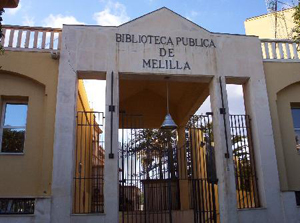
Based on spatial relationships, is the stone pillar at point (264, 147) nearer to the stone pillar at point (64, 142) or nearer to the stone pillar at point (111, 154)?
the stone pillar at point (111, 154)

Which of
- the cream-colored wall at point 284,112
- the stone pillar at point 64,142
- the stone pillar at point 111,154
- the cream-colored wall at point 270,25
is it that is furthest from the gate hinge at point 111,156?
the cream-colored wall at point 270,25

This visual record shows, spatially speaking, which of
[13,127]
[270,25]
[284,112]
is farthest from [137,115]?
[270,25]

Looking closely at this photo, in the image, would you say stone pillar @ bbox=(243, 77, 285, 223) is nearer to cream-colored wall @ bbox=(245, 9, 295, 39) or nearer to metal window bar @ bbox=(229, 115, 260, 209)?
metal window bar @ bbox=(229, 115, 260, 209)

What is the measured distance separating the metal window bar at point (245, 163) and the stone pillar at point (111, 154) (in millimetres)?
3674

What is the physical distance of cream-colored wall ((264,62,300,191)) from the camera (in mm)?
10664

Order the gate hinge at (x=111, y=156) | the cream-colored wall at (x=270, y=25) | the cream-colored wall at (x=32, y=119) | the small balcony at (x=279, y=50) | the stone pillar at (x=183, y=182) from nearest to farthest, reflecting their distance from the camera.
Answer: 1. the cream-colored wall at (x=32, y=119)
2. the gate hinge at (x=111, y=156)
3. the small balcony at (x=279, y=50)
4. the stone pillar at (x=183, y=182)
5. the cream-colored wall at (x=270, y=25)

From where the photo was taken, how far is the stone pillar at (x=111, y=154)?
918 cm

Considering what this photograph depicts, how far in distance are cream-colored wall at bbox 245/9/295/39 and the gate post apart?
16.2m

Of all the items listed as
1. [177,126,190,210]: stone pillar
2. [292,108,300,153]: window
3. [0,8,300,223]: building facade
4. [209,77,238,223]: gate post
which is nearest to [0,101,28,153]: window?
[0,8,300,223]: building facade

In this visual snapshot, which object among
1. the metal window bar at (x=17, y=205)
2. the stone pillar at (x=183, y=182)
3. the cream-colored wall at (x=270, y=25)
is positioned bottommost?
the metal window bar at (x=17, y=205)

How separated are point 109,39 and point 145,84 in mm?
3896

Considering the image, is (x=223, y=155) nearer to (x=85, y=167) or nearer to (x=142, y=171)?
(x=142, y=171)

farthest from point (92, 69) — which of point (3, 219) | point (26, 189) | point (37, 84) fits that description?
point (3, 219)

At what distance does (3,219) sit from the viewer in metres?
8.83
